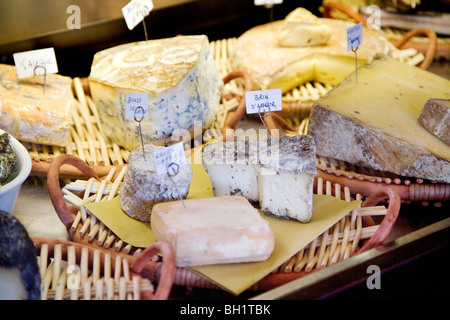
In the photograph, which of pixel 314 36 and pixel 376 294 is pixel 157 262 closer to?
pixel 376 294

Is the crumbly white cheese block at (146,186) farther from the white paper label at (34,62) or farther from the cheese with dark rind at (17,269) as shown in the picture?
the white paper label at (34,62)

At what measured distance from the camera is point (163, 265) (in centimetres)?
134

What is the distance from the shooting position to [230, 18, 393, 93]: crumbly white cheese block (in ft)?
8.29

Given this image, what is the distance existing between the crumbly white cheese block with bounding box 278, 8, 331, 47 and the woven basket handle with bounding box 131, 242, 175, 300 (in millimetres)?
1562

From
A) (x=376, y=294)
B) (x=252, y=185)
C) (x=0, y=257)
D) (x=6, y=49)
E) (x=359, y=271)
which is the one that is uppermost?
(x=6, y=49)

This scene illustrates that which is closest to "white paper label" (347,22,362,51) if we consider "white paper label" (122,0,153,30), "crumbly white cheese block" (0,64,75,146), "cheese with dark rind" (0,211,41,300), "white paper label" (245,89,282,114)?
"white paper label" (245,89,282,114)

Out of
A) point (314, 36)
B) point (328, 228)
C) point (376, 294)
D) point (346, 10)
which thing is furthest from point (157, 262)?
point (346, 10)

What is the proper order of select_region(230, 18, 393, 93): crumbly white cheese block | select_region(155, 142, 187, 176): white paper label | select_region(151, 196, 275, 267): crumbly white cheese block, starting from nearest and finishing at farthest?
1. select_region(151, 196, 275, 267): crumbly white cheese block
2. select_region(155, 142, 187, 176): white paper label
3. select_region(230, 18, 393, 93): crumbly white cheese block

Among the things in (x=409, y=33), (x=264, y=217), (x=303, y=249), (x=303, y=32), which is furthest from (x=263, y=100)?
(x=409, y=33)

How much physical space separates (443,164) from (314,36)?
112cm

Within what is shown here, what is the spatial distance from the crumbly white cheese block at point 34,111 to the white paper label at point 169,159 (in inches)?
27.7

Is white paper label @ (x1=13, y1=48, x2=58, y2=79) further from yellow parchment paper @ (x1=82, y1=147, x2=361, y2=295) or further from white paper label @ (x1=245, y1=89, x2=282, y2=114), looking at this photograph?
white paper label @ (x1=245, y1=89, x2=282, y2=114)

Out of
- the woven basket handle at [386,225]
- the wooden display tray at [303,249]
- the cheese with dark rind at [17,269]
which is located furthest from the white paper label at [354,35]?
the cheese with dark rind at [17,269]

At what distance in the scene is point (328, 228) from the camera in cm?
162
